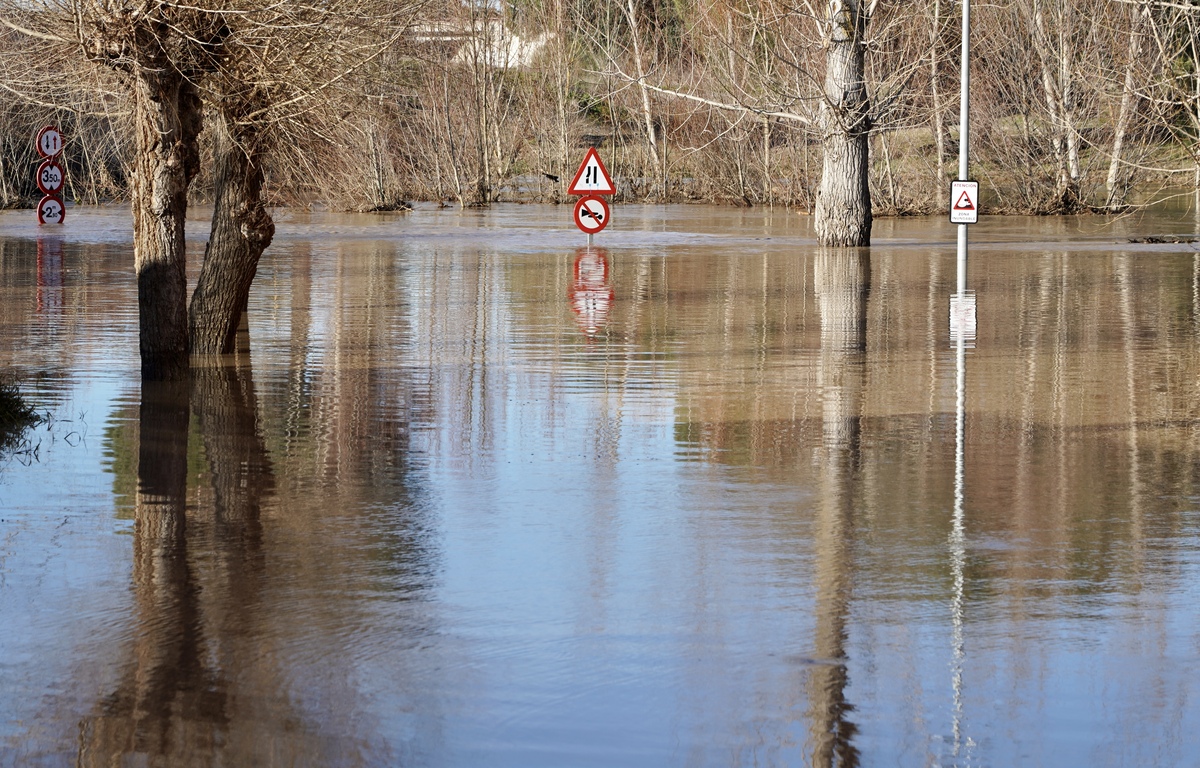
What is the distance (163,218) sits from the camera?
1288 centimetres

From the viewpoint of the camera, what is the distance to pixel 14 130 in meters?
45.2

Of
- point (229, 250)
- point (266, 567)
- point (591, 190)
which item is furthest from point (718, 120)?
point (266, 567)

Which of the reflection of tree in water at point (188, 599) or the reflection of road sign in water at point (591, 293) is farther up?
the reflection of road sign in water at point (591, 293)

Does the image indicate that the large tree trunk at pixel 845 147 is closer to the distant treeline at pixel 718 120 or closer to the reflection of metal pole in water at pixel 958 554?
the distant treeline at pixel 718 120

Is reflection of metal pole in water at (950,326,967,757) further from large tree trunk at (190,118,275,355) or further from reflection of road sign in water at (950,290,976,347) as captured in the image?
large tree trunk at (190,118,275,355)

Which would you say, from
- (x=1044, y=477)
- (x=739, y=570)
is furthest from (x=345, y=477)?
(x=1044, y=477)

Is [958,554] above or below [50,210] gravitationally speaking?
below

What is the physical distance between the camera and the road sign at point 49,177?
105 ft

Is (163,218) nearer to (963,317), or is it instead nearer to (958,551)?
(958,551)

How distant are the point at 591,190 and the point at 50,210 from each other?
42.0ft

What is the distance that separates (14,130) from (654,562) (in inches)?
1643

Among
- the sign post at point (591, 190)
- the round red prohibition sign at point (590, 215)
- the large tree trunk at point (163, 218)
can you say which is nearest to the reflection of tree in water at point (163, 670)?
the large tree trunk at point (163, 218)

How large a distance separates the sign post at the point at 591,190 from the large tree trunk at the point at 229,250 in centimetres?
1282

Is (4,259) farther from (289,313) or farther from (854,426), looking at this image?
(854,426)
